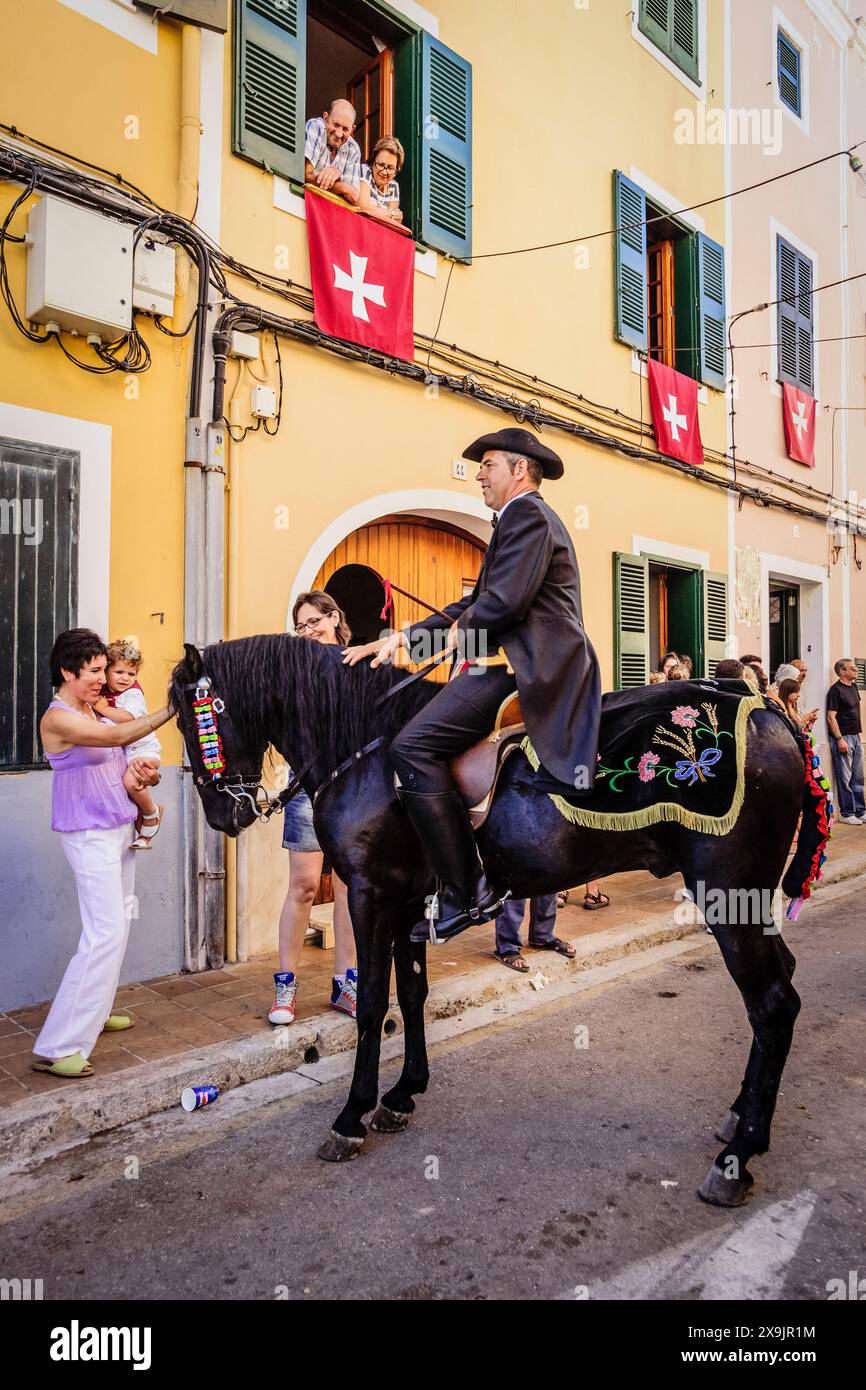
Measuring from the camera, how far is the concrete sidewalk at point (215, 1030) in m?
3.64

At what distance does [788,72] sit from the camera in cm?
1234

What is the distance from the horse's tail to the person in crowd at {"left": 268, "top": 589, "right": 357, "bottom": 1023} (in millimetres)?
2277

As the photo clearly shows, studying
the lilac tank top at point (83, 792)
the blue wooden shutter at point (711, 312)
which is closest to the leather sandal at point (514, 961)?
the lilac tank top at point (83, 792)

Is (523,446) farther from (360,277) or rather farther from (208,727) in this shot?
(360,277)

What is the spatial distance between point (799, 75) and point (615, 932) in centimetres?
1278

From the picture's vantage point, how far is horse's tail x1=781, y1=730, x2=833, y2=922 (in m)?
3.42

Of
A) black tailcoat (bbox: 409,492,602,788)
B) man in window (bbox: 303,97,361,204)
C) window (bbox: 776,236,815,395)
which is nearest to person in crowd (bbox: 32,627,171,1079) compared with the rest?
black tailcoat (bbox: 409,492,602,788)

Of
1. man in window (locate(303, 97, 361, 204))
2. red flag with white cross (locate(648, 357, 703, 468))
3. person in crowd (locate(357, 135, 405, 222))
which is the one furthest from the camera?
red flag with white cross (locate(648, 357, 703, 468))

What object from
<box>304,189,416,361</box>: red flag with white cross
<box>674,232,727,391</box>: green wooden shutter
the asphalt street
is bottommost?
the asphalt street

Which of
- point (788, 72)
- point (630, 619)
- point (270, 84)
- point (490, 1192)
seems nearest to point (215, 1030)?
point (490, 1192)

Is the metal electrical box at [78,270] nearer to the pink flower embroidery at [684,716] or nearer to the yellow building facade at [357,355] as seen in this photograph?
the yellow building facade at [357,355]

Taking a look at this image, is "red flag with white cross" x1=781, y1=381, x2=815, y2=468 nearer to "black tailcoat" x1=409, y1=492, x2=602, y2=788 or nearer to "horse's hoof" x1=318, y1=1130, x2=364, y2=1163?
"black tailcoat" x1=409, y1=492, x2=602, y2=788
